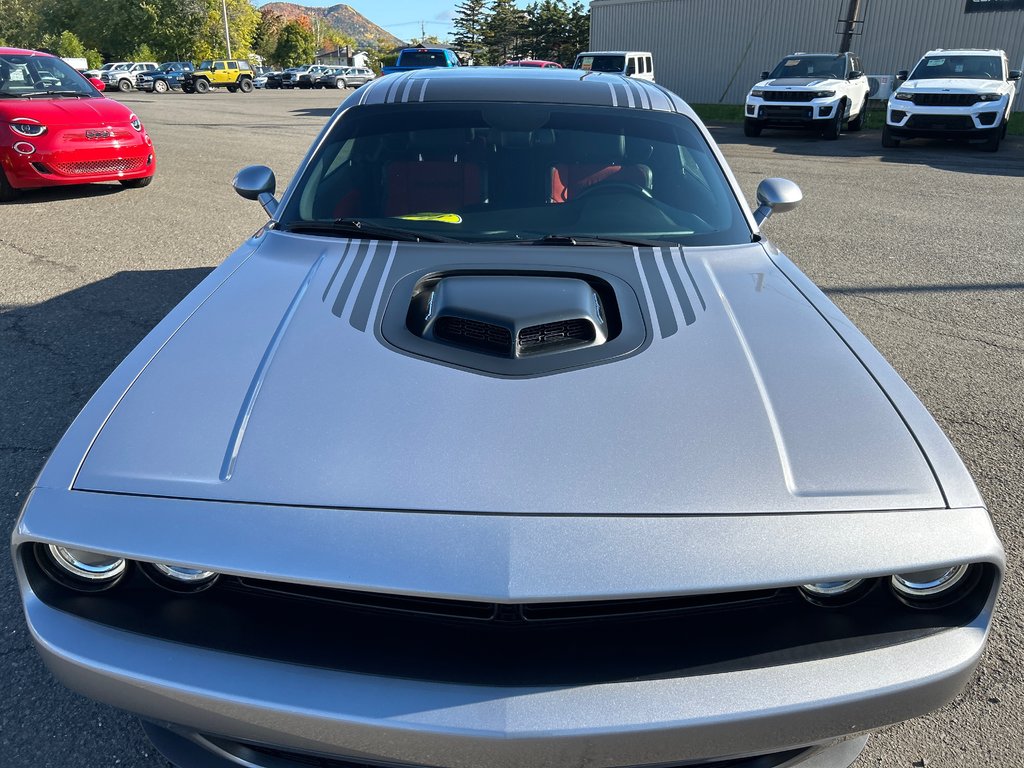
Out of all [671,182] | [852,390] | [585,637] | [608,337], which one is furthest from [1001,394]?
[585,637]

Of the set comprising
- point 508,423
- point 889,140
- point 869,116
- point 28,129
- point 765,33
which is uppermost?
point 508,423

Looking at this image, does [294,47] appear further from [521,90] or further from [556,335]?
[556,335]

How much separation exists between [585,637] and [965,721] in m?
1.24

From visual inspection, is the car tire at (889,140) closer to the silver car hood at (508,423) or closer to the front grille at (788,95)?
the front grille at (788,95)

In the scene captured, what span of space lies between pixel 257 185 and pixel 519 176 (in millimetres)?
1086

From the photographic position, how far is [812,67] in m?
16.4

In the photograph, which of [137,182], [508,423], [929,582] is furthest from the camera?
[137,182]

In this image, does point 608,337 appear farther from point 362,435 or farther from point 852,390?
point 362,435

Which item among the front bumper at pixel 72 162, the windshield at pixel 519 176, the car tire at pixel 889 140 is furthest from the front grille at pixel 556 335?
the car tire at pixel 889 140

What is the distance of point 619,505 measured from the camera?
1460 mm

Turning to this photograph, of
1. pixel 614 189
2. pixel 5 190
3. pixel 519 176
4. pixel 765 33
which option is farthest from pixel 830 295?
pixel 765 33

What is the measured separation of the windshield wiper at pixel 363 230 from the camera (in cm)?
257

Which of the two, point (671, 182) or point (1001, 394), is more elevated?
point (671, 182)

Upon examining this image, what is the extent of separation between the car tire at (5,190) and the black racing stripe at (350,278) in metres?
7.48
